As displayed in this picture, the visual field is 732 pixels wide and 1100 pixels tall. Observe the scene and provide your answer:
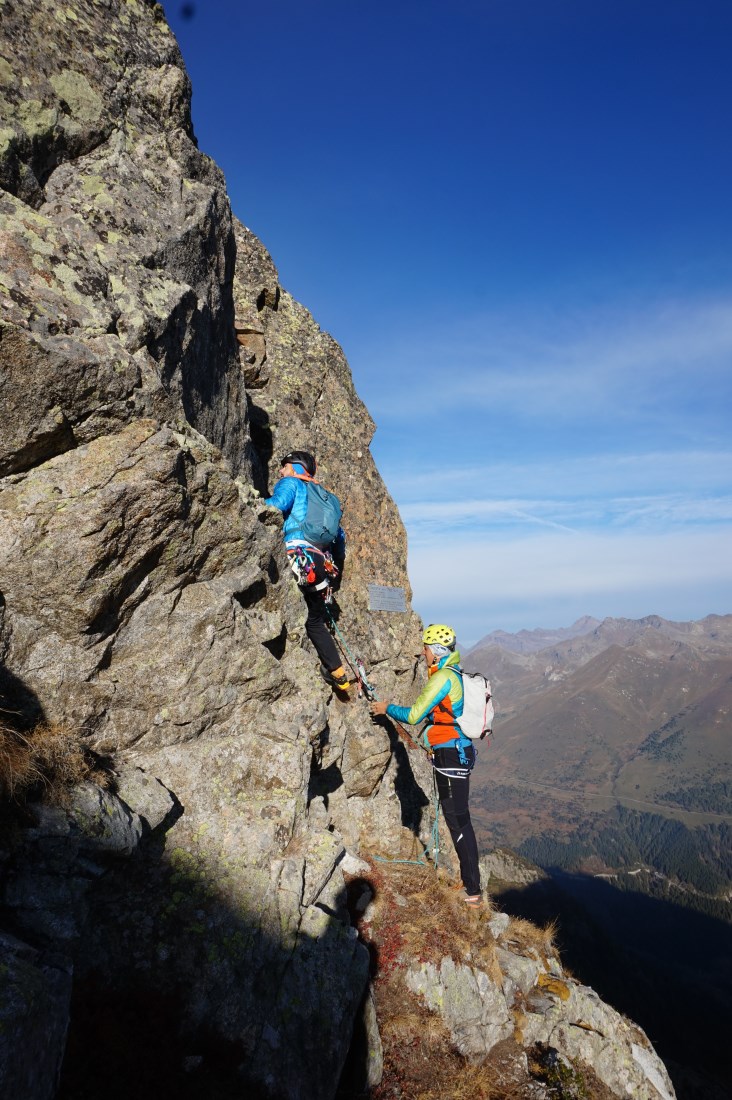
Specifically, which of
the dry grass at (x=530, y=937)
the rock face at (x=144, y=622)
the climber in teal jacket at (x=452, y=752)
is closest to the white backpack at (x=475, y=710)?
the climber in teal jacket at (x=452, y=752)

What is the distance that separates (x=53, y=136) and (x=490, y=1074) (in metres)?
17.8

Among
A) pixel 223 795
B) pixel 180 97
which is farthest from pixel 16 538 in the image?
pixel 180 97

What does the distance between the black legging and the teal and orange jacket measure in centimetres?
34

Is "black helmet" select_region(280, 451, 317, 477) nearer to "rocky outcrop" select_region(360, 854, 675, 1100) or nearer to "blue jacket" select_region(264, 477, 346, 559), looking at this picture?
"blue jacket" select_region(264, 477, 346, 559)

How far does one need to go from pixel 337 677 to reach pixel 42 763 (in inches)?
277

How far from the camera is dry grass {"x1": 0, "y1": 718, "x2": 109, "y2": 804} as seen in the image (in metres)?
6.65

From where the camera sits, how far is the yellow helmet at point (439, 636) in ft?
42.7

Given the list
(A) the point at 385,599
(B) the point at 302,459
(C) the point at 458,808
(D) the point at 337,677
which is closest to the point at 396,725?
(A) the point at 385,599

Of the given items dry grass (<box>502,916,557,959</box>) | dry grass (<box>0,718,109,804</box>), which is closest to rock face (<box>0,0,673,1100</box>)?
dry grass (<box>0,718,109,804</box>)

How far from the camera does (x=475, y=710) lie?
1217 centimetres

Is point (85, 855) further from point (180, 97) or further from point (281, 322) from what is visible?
point (281, 322)

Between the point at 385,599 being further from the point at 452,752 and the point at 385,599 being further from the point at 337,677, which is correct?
the point at 452,752

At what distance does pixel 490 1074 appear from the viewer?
31.1 ft

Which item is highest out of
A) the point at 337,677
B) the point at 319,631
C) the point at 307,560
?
the point at 307,560
